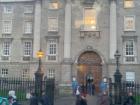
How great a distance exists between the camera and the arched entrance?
172 feet

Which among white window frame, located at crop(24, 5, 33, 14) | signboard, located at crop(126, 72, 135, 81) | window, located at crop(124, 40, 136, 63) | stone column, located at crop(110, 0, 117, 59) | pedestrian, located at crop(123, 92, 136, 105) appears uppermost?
white window frame, located at crop(24, 5, 33, 14)

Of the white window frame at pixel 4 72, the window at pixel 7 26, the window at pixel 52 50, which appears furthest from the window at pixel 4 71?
the window at pixel 52 50

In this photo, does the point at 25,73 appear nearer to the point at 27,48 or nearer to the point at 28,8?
the point at 27,48

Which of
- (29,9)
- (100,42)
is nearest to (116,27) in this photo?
(100,42)

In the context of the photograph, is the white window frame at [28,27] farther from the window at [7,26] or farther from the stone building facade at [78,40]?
the window at [7,26]

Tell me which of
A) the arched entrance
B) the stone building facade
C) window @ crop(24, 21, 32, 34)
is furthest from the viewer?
window @ crop(24, 21, 32, 34)

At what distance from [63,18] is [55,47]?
4.39m

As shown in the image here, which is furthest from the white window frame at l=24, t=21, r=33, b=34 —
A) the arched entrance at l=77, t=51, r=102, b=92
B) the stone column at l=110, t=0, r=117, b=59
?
the stone column at l=110, t=0, r=117, b=59

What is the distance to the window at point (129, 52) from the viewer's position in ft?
169

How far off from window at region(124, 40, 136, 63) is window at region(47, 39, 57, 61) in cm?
1012

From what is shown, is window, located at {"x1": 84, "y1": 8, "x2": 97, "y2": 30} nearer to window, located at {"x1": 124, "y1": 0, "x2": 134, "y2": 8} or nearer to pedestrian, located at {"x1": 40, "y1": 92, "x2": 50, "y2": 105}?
window, located at {"x1": 124, "y1": 0, "x2": 134, "y2": 8}

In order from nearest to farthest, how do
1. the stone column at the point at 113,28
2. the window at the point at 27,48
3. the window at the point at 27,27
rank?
the stone column at the point at 113,28 → the window at the point at 27,48 → the window at the point at 27,27

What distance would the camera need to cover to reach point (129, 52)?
170 ft

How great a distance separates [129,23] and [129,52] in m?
4.13
